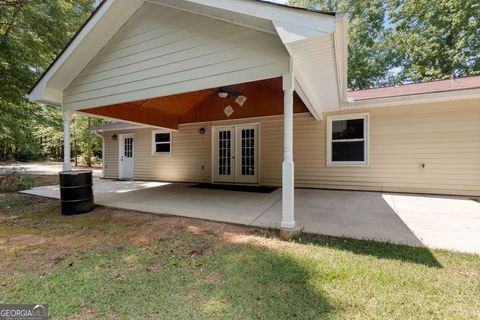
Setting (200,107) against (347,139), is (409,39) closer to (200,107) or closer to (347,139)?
(347,139)

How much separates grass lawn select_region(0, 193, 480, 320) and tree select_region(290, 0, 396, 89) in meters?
15.4

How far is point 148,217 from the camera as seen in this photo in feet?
14.4

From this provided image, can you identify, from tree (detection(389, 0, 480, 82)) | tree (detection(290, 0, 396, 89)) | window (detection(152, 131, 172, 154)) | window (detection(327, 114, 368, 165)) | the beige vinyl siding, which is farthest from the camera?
tree (detection(290, 0, 396, 89))

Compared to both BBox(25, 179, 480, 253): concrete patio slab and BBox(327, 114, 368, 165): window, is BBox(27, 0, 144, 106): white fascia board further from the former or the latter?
BBox(327, 114, 368, 165): window

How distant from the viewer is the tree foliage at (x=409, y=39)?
1177 centimetres

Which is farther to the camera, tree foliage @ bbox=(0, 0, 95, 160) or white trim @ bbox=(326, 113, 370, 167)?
tree foliage @ bbox=(0, 0, 95, 160)

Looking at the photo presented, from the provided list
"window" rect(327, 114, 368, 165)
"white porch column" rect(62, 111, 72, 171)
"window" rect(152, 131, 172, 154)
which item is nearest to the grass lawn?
"white porch column" rect(62, 111, 72, 171)

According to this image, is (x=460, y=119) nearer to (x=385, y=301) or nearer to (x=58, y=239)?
(x=385, y=301)

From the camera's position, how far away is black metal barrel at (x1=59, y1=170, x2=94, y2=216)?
4594 millimetres

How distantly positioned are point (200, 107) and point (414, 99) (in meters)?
6.42

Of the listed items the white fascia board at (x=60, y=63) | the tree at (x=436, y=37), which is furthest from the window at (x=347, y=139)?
the tree at (x=436, y=37)

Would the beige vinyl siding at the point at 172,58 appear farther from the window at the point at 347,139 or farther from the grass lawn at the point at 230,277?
the window at the point at 347,139

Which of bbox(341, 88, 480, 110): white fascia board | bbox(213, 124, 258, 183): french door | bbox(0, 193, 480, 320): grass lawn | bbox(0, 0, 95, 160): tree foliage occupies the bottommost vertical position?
bbox(0, 193, 480, 320): grass lawn

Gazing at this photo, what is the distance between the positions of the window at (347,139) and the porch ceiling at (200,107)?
1.14 meters
